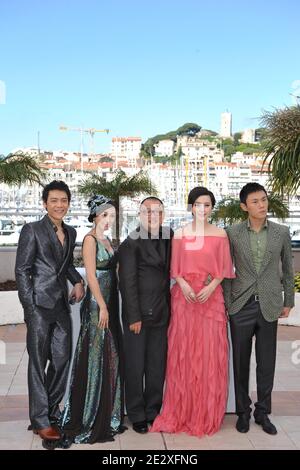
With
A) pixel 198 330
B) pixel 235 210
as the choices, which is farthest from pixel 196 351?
pixel 235 210

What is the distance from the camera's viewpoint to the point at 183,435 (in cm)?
382

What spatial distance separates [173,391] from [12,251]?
19.9 feet

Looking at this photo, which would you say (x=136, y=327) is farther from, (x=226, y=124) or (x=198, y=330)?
(x=226, y=124)

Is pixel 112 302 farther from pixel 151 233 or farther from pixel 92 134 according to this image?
pixel 92 134

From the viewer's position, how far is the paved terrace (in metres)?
3.67

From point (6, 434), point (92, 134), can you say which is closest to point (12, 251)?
point (6, 434)

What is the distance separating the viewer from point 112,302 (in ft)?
12.5

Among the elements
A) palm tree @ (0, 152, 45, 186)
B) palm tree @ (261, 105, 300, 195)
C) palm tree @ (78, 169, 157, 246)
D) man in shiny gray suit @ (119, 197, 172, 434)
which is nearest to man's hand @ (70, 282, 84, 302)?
man in shiny gray suit @ (119, 197, 172, 434)

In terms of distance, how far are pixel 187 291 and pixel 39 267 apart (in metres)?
0.86

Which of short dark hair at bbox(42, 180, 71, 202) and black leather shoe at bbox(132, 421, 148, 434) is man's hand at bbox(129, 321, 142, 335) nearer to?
black leather shoe at bbox(132, 421, 148, 434)

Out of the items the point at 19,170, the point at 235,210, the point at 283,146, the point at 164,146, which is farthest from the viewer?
the point at 164,146

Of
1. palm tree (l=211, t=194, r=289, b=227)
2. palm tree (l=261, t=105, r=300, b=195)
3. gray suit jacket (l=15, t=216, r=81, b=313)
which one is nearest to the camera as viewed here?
gray suit jacket (l=15, t=216, r=81, b=313)

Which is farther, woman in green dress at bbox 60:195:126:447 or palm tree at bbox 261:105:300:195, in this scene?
palm tree at bbox 261:105:300:195

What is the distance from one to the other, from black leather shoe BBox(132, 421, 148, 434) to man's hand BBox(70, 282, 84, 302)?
2.75 feet
